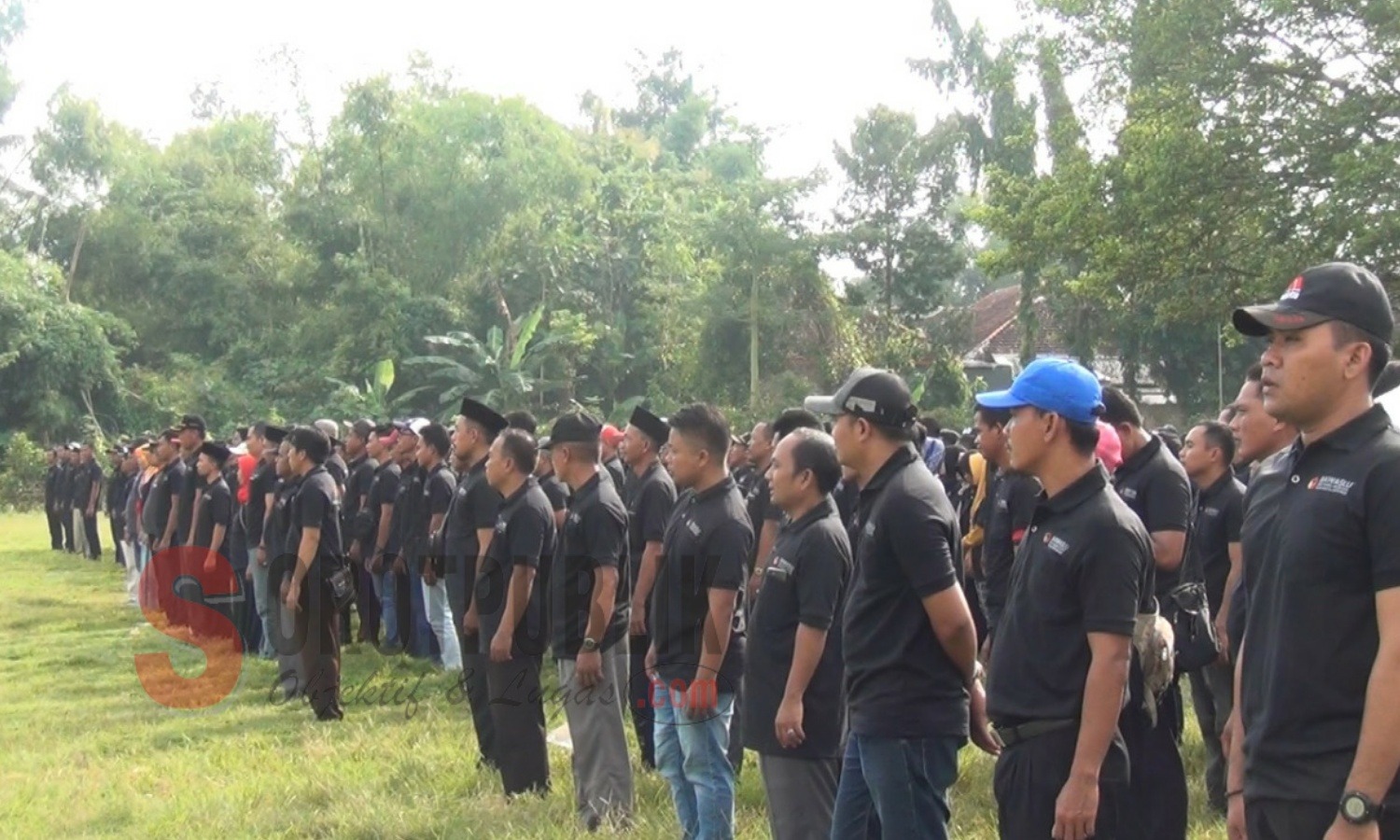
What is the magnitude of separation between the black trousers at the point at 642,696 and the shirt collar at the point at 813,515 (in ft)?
9.03

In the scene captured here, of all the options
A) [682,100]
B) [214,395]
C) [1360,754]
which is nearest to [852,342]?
[214,395]

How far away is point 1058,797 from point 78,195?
50375 millimetres

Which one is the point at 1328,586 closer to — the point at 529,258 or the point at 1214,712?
the point at 1214,712

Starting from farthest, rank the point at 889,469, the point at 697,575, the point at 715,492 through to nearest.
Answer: the point at 715,492 → the point at 697,575 → the point at 889,469

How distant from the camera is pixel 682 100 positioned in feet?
214

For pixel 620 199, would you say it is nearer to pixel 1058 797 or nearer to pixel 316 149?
pixel 316 149

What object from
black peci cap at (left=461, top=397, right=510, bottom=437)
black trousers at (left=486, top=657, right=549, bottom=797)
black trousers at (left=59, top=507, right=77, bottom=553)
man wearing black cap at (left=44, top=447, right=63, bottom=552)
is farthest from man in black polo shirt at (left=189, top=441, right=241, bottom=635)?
man wearing black cap at (left=44, top=447, right=63, bottom=552)

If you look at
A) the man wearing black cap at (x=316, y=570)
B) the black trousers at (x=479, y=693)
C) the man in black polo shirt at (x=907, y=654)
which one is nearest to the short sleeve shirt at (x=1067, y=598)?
the man in black polo shirt at (x=907, y=654)

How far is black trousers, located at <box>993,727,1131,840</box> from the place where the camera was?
3863mm

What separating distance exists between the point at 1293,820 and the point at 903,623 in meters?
1.53

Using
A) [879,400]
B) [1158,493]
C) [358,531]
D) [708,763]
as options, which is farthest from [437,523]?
[879,400]

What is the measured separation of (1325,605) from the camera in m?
3.04

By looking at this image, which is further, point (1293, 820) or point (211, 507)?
point (211, 507)

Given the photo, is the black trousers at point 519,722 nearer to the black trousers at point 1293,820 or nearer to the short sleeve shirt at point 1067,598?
the short sleeve shirt at point 1067,598
